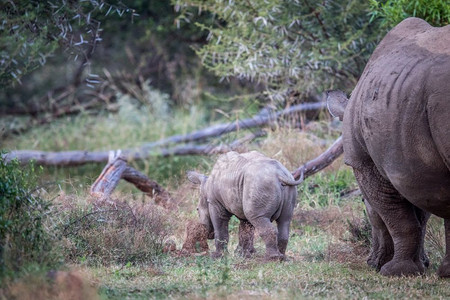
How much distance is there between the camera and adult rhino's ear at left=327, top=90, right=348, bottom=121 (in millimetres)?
7516

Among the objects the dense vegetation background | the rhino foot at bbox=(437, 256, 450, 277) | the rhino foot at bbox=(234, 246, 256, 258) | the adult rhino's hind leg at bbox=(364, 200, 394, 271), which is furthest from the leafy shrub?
the rhino foot at bbox=(437, 256, 450, 277)

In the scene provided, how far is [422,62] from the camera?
5941 mm

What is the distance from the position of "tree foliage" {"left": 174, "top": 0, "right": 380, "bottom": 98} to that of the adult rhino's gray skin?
551 centimetres

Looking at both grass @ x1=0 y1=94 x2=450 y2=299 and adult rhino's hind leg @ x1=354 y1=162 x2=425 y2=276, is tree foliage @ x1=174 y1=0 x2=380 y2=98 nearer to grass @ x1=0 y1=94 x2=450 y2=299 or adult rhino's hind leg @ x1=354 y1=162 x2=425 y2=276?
grass @ x1=0 y1=94 x2=450 y2=299

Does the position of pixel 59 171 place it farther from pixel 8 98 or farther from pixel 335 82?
pixel 8 98

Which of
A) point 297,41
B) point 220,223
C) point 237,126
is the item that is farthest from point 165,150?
point 220,223

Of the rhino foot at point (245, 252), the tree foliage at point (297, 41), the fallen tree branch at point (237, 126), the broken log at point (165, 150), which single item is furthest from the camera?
the broken log at point (165, 150)

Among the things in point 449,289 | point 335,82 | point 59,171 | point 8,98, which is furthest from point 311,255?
point 8,98

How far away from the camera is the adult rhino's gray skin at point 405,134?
18.8ft

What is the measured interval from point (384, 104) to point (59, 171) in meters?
10.5

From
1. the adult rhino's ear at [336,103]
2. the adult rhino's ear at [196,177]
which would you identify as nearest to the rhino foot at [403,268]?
the adult rhino's ear at [336,103]

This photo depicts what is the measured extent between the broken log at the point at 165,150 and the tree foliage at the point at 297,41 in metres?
0.62

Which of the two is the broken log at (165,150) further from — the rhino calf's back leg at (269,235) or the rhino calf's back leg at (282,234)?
the rhino calf's back leg at (269,235)

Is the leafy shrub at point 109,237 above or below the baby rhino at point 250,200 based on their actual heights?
below
